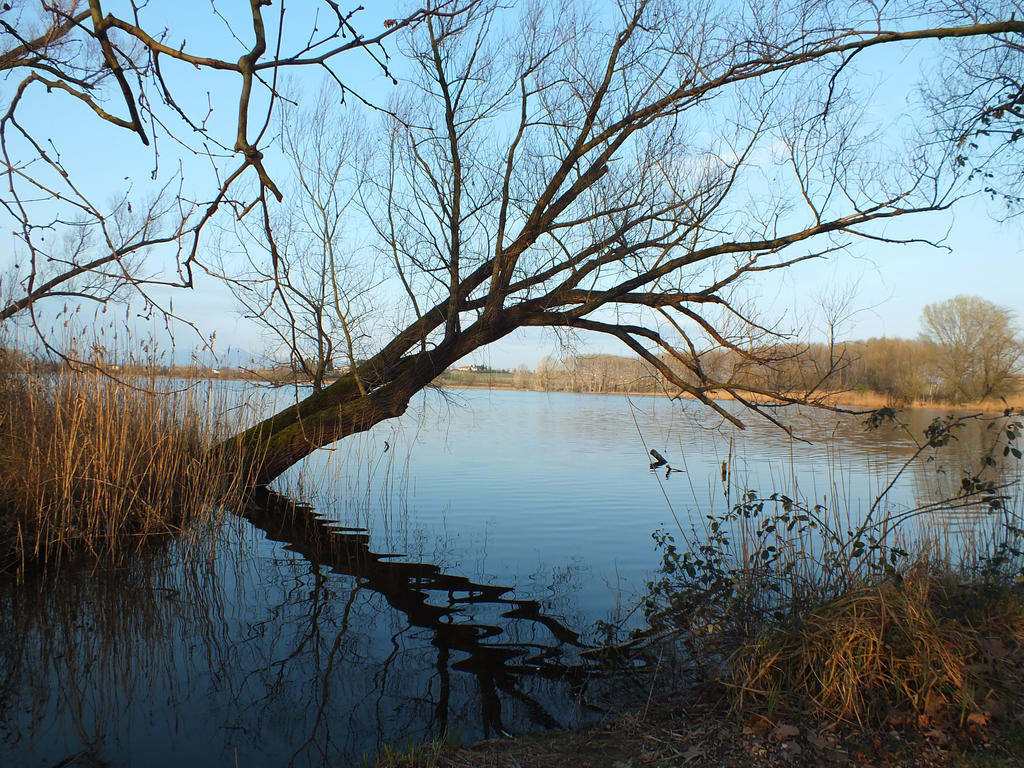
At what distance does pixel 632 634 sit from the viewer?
4.52 metres

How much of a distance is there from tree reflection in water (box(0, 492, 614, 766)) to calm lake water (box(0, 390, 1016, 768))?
0.02m

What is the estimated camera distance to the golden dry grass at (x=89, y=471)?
19.7 feet

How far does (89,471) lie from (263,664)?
316 cm

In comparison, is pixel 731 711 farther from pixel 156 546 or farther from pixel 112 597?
pixel 156 546

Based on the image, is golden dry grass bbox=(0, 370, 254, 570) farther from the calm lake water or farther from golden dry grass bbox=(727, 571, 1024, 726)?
golden dry grass bbox=(727, 571, 1024, 726)

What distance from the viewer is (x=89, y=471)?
631 centimetres

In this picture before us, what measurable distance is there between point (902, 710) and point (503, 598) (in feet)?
10.9

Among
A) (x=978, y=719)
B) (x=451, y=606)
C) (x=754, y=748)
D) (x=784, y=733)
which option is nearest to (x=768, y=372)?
(x=451, y=606)

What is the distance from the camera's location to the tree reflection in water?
3.53 meters

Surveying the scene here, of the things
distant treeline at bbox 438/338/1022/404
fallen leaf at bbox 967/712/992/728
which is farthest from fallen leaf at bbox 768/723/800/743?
distant treeline at bbox 438/338/1022/404

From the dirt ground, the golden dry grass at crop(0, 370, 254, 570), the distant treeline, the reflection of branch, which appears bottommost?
the reflection of branch

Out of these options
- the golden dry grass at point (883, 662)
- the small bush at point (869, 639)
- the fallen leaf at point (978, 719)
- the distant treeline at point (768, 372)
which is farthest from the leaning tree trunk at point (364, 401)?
the fallen leaf at point (978, 719)

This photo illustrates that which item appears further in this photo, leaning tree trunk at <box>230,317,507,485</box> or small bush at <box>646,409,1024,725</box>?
leaning tree trunk at <box>230,317,507,485</box>

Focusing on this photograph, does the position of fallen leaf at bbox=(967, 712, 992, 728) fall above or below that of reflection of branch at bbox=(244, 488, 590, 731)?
above
